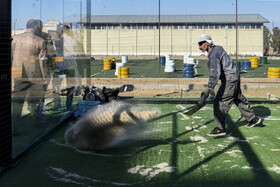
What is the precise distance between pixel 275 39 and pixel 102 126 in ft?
280

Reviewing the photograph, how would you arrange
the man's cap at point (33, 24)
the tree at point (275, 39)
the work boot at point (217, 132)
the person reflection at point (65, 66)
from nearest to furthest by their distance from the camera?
the man's cap at point (33, 24)
the work boot at point (217, 132)
the person reflection at point (65, 66)
the tree at point (275, 39)

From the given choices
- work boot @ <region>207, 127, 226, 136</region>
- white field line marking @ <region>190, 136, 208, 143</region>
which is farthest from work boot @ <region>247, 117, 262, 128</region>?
white field line marking @ <region>190, 136, 208, 143</region>

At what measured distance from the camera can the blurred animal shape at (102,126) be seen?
6266mm

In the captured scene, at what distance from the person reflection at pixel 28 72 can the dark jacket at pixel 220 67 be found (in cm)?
318

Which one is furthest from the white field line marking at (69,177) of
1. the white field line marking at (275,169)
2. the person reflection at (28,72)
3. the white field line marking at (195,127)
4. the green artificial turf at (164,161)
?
the white field line marking at (195,127)

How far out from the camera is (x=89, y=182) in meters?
5.00

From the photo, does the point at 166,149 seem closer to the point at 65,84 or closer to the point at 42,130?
the point at 42,130

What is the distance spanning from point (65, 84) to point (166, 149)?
11.8 ft

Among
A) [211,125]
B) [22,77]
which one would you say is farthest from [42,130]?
[211,125]

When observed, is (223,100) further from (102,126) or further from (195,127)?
(102,126)

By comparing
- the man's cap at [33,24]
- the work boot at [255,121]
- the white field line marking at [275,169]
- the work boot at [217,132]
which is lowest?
the white field line marking at [275,169]

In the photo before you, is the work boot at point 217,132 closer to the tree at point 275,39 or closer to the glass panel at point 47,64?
the glass panel at point 47,64

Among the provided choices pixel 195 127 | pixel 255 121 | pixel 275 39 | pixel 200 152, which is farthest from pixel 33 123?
pixel 275 39

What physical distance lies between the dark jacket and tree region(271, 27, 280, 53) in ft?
269
